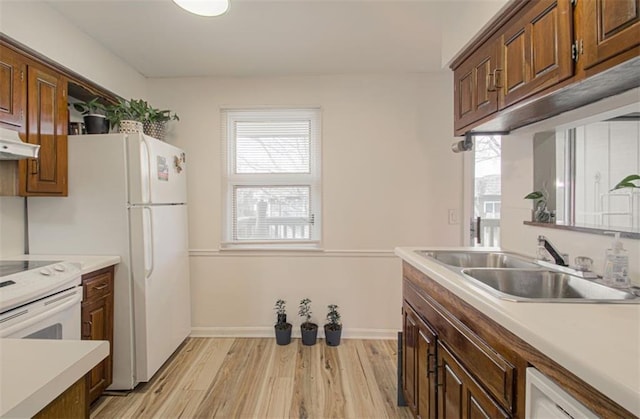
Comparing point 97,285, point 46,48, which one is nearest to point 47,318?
point 97,285

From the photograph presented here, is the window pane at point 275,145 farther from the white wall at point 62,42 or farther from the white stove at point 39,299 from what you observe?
the white stove at point 39,299

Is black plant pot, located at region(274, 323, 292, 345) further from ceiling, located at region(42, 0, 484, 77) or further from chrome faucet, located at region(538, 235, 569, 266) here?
ceiling, located at region(42, 0, 484, 77)

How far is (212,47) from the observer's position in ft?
8.14

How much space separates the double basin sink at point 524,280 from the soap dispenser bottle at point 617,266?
36 mm

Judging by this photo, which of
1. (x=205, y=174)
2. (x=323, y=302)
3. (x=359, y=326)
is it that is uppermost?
(x=205, y=174)

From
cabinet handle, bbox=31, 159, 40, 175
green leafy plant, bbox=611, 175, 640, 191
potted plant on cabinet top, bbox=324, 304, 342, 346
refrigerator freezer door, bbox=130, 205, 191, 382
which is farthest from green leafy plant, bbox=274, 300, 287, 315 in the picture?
green leafy plant, bbox=611, 175, 640, 191

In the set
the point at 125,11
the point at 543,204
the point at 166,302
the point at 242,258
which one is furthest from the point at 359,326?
the point at 125,11

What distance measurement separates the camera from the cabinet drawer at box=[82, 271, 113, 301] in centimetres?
189

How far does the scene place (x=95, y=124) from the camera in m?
2.29

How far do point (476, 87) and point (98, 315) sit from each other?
268cm

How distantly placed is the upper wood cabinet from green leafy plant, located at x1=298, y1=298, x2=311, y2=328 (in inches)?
80.9

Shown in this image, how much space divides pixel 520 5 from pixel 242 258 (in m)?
2.73

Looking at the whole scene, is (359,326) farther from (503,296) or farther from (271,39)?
(271,39)

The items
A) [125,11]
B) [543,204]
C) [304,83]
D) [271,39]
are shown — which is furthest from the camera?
[304,83]
